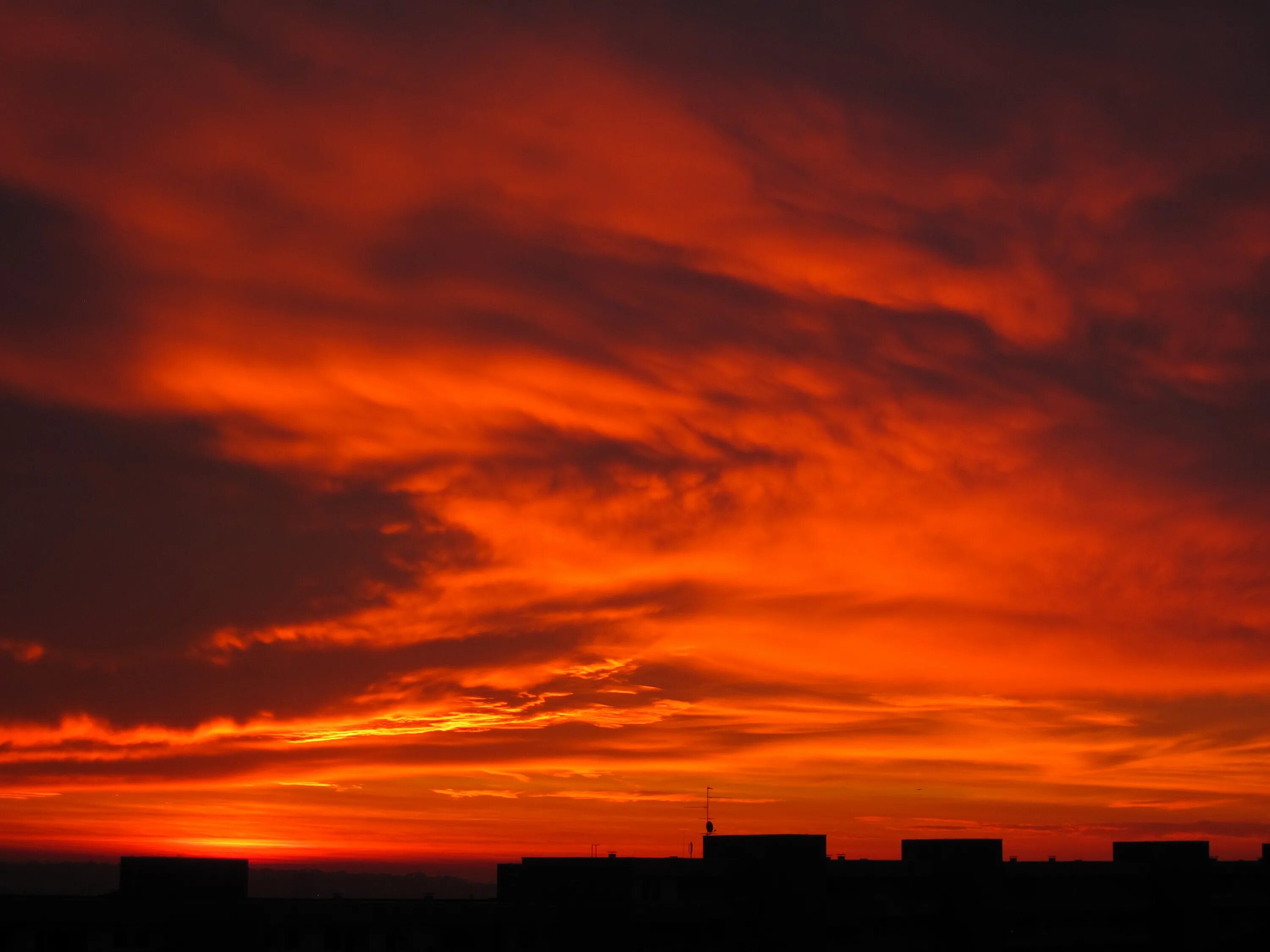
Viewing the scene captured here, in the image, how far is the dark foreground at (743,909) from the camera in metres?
58.7

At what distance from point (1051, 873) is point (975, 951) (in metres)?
11.5

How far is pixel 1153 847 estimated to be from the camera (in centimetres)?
10644

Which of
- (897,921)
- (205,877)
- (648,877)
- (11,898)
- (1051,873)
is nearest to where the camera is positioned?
(11,898)

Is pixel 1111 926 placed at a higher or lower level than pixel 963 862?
lower

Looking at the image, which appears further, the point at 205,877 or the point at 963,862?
the point at 963,862

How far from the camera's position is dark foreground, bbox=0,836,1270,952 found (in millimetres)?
58688

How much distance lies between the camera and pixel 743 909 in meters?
85.2

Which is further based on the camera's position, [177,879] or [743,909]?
[743,909]

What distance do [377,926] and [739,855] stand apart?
105 feet

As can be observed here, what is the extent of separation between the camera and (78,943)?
5575 centimetres

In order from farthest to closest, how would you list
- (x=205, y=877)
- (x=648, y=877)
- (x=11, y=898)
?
(x=648, y=877), (x=205, y=877), (x=11, y=898)

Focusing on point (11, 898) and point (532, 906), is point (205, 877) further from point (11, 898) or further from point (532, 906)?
point (532, 906)

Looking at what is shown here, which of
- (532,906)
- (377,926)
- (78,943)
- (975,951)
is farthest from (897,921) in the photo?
(78,943)

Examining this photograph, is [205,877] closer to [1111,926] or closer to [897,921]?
[897,921]
